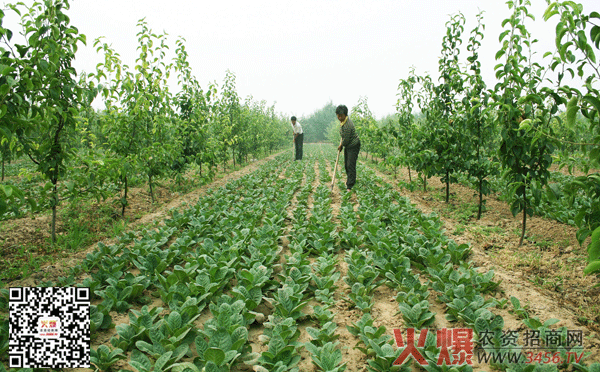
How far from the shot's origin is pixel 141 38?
6141 millimetres

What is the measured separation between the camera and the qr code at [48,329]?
2156mm

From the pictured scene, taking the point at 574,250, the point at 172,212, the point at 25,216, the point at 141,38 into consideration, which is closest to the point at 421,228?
the point at 574,250

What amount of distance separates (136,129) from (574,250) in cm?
688

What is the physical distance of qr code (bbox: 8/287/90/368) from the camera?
2.16m

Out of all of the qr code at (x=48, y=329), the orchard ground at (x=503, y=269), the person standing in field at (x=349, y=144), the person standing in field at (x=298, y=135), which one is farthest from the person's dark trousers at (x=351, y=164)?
the person standing in field at (x=298, y=135)

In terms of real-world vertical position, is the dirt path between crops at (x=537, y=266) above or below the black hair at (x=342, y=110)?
below

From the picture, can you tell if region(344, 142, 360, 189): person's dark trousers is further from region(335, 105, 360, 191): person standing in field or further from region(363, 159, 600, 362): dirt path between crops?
region(363, 159, 600, 362): dirt path between crops

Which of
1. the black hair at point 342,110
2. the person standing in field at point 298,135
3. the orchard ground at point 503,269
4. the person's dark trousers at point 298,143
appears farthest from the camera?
the person's dark trousers at point 298,143

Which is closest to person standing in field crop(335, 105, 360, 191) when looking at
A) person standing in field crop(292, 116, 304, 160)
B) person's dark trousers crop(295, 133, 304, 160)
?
person standing in field crop(292, 116, 304, 160)

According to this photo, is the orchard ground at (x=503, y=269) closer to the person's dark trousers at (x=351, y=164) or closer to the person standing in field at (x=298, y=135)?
the person's dark trousers at (x=351, y=164)

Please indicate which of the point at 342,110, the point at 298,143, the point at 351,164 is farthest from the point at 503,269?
the point at 298,143

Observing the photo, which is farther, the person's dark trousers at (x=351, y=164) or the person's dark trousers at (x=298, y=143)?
the person's dark trousers at (x=298, y=143)

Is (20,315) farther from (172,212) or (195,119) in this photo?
(195,119)

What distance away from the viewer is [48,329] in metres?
2.26
